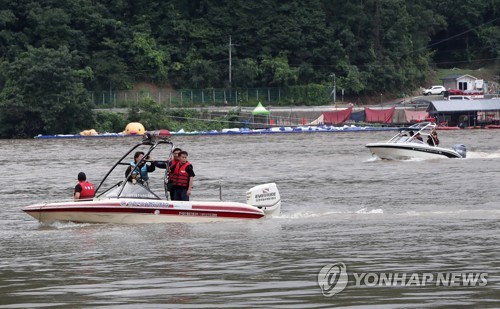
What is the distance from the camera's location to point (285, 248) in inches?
768

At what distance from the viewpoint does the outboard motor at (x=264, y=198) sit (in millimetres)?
24109

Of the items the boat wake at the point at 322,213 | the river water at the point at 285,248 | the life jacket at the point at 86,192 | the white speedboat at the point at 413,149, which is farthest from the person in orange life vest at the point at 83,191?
the white speedboat at the point at 413,149

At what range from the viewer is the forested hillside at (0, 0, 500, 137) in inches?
3297

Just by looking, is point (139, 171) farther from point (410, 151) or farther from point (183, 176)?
point (410, 151)

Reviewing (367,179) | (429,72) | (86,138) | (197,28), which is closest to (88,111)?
(86,138)

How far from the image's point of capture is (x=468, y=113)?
85.9 meters

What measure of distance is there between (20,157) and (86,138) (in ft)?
73.2

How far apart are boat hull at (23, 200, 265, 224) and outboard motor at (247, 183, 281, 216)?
0.96 meters

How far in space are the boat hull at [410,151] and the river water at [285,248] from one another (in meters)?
4.33

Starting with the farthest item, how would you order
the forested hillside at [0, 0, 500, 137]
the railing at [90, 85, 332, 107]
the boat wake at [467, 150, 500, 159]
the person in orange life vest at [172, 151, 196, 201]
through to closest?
the railing at [90, 85, 332, 107], the forested hillside at [0, 0, 500, 137], the boat wake at [467, 150, 500, 159], the person in orange life vest at [172, 151, 196, 201]

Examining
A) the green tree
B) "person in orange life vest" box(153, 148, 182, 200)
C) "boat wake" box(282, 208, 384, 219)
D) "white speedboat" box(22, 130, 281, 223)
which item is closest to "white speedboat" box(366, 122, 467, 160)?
"boat wake" box(282, 208, 384, 219)

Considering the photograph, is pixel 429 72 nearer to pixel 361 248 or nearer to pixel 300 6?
pixel 300 6

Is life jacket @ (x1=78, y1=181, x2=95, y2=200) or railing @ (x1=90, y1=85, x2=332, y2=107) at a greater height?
railing @ (x1=90, y1=85, x2=332, y2=107)

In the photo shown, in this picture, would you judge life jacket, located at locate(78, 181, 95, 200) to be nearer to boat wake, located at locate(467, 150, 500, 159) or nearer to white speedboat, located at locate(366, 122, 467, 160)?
white speedboat, located at locate(366, 122, 467, 160)
